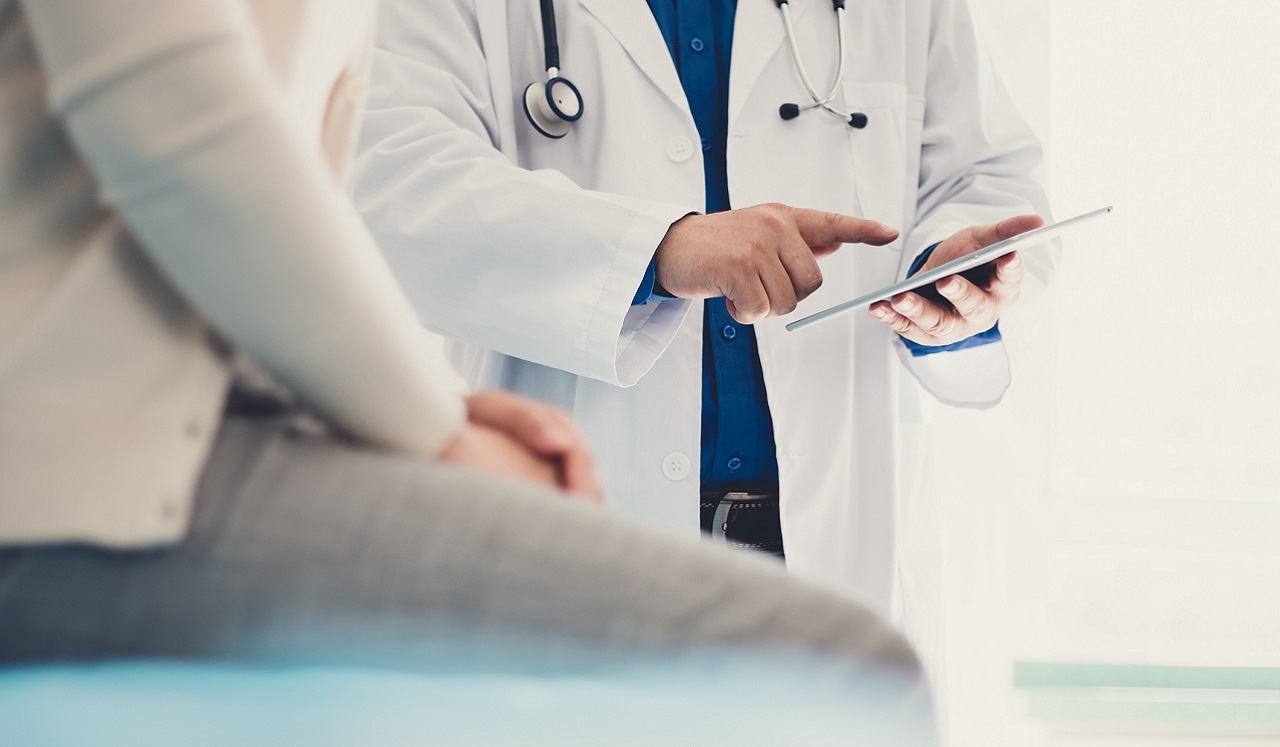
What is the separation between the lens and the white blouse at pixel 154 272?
0.25 metres

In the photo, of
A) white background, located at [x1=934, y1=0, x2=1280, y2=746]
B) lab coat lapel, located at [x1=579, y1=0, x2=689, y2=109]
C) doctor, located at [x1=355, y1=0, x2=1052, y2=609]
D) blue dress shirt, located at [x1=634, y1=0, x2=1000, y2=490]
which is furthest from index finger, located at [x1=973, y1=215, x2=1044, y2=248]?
white background, located at [x1=934, y1=0, x2=1280, y2=746]

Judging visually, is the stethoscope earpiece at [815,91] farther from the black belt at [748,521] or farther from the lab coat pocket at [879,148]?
the black belt at [748,521]

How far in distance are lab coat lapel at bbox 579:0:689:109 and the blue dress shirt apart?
36 millimetres

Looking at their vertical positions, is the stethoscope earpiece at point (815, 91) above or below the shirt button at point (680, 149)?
above

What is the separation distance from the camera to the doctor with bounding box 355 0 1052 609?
870 millimetres

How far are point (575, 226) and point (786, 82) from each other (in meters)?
0.37

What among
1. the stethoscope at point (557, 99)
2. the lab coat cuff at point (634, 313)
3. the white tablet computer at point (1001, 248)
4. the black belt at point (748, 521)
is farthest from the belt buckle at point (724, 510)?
the stethoscope at point (557, 99)

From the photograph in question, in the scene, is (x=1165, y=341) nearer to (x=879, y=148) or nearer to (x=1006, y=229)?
(x=879, y=148)

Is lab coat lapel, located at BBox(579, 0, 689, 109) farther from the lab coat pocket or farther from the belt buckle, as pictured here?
the belt buckle

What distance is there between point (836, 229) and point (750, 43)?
382 mm

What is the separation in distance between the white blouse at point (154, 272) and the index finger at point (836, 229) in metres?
0.53

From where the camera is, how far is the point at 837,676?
0.89 feet

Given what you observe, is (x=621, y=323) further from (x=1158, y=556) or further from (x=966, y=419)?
(x=1158, y=556)

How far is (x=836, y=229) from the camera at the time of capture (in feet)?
2.48
